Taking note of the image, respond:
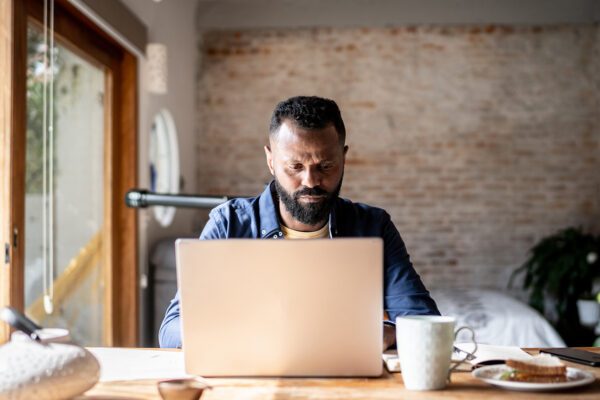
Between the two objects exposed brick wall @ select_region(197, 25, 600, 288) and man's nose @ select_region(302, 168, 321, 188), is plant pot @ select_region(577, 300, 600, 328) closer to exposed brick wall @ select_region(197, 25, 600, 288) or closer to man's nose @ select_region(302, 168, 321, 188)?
exposed brick wall @ select_region(197, 25, 600, 288)

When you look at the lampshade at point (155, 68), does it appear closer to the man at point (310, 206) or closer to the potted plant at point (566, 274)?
the man at point (310, 206)

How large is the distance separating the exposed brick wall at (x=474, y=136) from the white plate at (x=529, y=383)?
4.24m

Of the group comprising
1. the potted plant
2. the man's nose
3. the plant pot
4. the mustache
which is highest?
the man's nose

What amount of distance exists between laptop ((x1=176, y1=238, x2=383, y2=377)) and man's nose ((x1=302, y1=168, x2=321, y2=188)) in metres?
0.68

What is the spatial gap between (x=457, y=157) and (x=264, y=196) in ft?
12.1

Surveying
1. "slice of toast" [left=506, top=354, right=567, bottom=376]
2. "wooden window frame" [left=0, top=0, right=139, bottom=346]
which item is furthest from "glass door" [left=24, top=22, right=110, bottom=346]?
"slice of toast" [left=506, top=354, right=567, bottom=376]

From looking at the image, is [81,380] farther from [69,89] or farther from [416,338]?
[69,89]

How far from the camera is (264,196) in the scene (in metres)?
2.12

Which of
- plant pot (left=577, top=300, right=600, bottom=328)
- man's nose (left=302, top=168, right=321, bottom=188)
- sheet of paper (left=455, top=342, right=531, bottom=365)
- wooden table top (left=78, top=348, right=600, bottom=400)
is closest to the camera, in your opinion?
wooden table top (left=78, top=348, right=600, bottom=400)

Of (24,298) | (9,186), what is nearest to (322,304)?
(9,186)

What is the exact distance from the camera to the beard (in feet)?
6.38

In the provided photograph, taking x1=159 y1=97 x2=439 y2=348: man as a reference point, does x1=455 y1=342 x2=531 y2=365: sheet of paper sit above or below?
below

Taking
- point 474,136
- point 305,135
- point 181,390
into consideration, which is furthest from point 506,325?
point 181,390

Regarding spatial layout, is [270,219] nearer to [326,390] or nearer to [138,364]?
[138,364]
